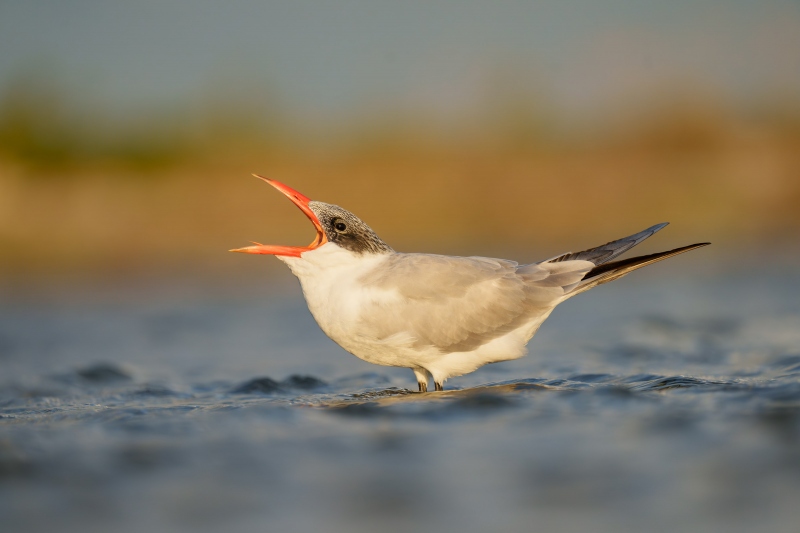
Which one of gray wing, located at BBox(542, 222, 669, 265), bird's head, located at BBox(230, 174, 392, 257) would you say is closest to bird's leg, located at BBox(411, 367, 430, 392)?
bird's head, located at BBox(230, 174, 392, 257)

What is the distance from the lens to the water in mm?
3590

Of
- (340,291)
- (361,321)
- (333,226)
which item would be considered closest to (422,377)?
(361,321)

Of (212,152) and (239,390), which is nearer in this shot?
(239,390)

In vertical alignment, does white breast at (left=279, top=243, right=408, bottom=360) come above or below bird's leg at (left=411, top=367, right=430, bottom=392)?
above

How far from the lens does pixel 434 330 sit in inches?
233

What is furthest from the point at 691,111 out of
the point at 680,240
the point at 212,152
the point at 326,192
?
the point at 212,152

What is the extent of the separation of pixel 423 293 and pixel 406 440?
1.52 metres

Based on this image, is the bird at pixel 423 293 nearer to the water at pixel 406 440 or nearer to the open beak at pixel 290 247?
the open beak at pixel 290 247

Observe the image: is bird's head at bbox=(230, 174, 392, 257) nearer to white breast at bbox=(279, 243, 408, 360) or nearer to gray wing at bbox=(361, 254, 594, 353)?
white breast at bbox=(279, 243, 408, 360)

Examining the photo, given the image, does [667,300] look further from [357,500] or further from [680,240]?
[357,500]

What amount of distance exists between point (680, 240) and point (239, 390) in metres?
10.8

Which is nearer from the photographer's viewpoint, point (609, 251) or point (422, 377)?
point (609, 251)

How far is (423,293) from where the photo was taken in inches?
233

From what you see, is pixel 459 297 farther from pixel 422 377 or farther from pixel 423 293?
pixel 422 377
